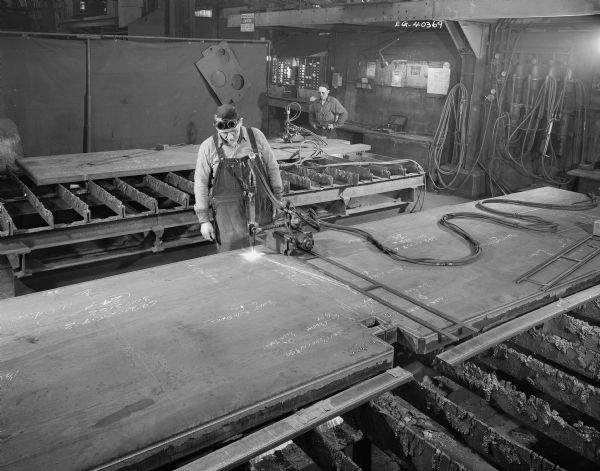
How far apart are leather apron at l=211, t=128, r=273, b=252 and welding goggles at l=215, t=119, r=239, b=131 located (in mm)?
134

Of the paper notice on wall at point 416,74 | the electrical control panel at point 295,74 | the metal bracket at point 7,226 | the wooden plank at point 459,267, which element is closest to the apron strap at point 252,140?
the wooden plank at point 459,267

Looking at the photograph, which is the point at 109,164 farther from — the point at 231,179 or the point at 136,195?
the point at 231,179

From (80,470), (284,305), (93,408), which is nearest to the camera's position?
(80,470)

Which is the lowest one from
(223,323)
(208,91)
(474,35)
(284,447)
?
(284,447)

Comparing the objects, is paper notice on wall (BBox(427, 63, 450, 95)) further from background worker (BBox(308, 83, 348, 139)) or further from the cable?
the cable

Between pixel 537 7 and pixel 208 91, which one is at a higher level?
pixel 537 7

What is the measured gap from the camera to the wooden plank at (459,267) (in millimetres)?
3193

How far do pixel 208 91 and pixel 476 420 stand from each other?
7461mm

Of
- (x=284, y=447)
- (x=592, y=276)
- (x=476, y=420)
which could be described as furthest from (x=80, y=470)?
(x=592, y=276)

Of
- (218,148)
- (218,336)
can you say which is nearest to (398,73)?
(218,148)

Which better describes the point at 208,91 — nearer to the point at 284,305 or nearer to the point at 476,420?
the point at 284,305

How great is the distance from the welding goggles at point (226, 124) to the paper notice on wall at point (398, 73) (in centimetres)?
829

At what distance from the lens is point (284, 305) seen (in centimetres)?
317

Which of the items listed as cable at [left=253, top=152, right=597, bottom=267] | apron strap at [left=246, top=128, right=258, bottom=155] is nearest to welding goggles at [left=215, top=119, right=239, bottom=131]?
apron strap at [left=246, top=128, right=258, bottom=155]
